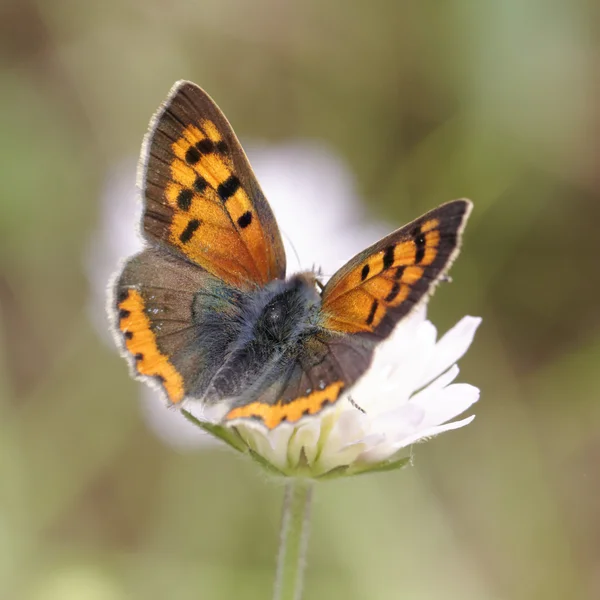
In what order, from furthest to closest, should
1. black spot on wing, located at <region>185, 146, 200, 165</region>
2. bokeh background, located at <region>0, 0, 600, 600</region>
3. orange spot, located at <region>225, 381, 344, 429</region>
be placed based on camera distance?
bokeh background, located at <region>0, 0, 600, 600</region> < black spot on wing, located at <region>185, 146, 200, 165</region> < orange spot, located at <region>225, 381, 344, 429</region>

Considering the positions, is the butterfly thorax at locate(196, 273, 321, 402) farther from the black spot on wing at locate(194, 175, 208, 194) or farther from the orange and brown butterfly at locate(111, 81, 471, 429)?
the black spot on wing at locate(194, 175, 208, 194)

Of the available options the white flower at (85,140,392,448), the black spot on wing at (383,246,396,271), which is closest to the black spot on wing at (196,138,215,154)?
the black spot on wing at (383,246,396,271)

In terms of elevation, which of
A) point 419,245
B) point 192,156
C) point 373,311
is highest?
point 192,156

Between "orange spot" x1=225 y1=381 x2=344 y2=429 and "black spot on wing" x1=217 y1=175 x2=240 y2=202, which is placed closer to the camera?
"orange spot" x1=225 y1=381 x2=344 y2=429

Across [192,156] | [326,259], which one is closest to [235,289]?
[192,156]

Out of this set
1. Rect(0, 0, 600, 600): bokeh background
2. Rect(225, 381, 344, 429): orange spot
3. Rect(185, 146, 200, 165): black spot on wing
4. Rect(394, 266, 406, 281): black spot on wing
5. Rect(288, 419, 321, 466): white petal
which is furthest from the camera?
Rect(0, 0, 600, 600): bokeh background

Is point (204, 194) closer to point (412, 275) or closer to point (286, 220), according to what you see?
point (412, 275)

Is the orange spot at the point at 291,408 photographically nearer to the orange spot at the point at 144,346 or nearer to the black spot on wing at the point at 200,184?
the orange spot at the point at 144,346
